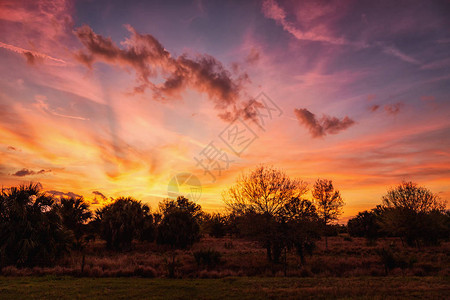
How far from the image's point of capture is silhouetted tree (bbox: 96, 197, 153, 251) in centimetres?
3656

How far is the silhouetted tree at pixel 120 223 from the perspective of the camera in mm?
36562

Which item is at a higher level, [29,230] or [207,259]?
[29,230]

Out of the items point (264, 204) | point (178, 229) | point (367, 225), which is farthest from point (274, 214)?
point (367, 225)

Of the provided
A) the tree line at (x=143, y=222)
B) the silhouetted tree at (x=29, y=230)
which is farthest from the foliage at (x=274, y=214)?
the silhouetted tree at (x=29, y=230)

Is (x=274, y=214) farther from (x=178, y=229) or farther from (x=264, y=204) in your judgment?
(x=178, y=229)

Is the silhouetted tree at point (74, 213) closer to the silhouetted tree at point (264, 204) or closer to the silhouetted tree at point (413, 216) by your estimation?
the silhouetted tree at point (264, 204)

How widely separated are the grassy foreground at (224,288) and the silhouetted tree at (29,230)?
524 cm

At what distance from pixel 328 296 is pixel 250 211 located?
42.0 ft

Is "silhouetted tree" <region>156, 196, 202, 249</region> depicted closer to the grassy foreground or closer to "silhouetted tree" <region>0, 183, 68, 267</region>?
"silhouetted tree" <region>0, 183, 68, 267</region>

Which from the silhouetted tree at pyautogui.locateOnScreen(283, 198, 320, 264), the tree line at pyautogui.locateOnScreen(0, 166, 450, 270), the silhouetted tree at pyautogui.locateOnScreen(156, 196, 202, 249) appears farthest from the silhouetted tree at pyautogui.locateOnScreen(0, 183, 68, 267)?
the silhouetted tree at pyautogui.locateOnScreen(283, 198, 320, 264)

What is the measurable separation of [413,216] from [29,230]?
5150cm

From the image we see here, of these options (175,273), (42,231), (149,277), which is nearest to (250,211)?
(175,273)

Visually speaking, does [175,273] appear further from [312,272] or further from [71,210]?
[71,210]

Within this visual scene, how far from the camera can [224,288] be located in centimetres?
1473
